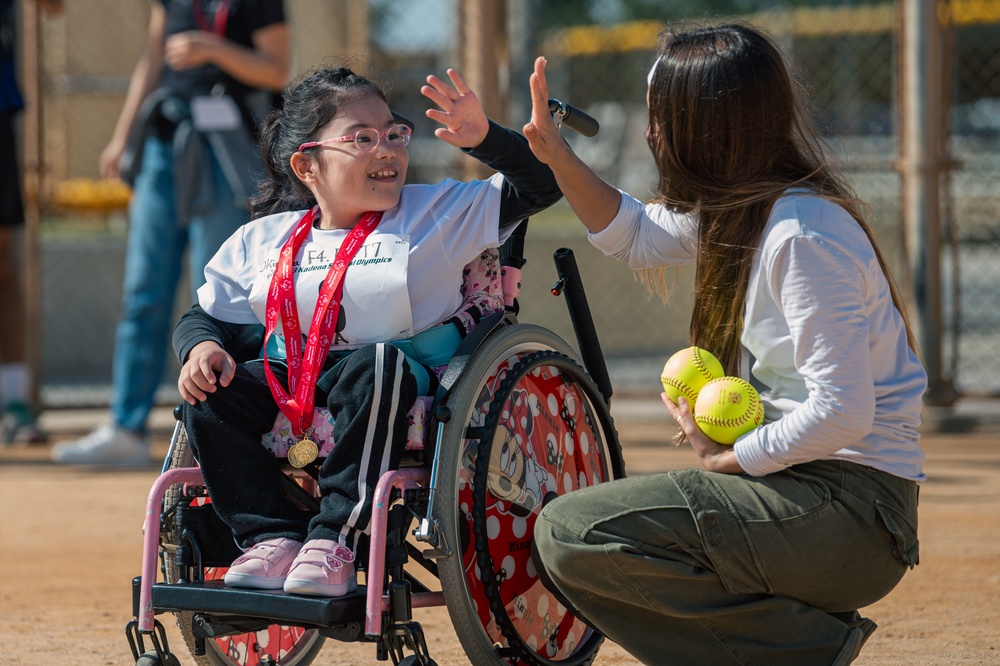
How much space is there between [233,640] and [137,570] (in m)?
A: 1.33

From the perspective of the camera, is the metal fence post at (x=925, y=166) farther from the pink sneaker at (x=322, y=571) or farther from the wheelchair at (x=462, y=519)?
the pink sneaker at (x=322, y=571)

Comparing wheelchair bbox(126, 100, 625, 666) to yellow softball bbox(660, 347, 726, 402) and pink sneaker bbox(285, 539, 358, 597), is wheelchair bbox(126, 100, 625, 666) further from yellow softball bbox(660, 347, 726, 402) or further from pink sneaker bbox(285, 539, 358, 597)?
yellow softball bbox(660, 347, 726, 402)

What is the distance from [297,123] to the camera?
3.13 m

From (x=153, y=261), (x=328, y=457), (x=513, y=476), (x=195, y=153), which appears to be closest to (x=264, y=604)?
(x=328, y=457)

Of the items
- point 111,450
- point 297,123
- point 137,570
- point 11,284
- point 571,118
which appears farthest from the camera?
point 11,284

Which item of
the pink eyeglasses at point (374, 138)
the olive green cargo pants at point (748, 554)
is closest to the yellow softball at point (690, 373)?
the olive green cargo pants at point (748, 554)

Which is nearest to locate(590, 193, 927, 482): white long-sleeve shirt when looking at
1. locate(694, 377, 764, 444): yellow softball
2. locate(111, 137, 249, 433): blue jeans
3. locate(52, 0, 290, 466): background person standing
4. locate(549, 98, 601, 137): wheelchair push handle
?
locate(694, 377, 764, 444): yellow softball

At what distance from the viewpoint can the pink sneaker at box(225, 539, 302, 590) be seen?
100 inches

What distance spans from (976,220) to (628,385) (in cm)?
642

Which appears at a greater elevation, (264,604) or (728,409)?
(728,409)

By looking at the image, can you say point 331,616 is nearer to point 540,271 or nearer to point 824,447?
point 824,447

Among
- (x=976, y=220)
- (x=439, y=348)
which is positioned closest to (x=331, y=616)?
(x=439, y=348)

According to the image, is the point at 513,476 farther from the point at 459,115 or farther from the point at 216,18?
the point at 216,18

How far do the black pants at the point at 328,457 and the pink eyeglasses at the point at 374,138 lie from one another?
531 mm
